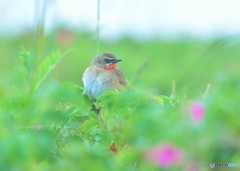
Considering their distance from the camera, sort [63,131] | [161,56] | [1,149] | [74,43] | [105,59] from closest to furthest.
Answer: [1,149], [63,131], [105,59], [74,43], [161,56]

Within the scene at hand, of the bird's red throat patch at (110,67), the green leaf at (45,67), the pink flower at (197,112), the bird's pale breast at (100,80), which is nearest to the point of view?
the pink flower at (197,112)

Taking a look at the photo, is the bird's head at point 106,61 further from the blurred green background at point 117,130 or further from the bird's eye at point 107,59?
the blurred green background at point 117,130

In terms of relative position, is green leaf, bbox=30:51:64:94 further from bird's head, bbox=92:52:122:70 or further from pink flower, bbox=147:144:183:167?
pink flower, bbox=147:144:183:167

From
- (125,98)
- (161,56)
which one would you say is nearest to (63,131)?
(125,98)

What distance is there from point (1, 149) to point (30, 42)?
6.63 metres

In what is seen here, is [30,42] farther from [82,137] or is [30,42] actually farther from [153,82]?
[82,137]

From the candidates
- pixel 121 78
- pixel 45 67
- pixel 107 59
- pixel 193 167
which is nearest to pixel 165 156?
pixel 193 167

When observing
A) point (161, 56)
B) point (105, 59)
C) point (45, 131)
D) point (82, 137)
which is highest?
point (45, 131)

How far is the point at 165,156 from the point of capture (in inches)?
74.0

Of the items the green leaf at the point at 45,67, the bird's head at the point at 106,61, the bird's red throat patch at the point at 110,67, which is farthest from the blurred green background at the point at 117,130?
the bird's red throat patch at the point at 110,67

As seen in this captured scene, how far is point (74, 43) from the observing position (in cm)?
671

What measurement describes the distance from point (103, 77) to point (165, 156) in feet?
7.65

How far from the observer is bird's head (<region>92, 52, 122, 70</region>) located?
4.37 m

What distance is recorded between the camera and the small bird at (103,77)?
3.84m
